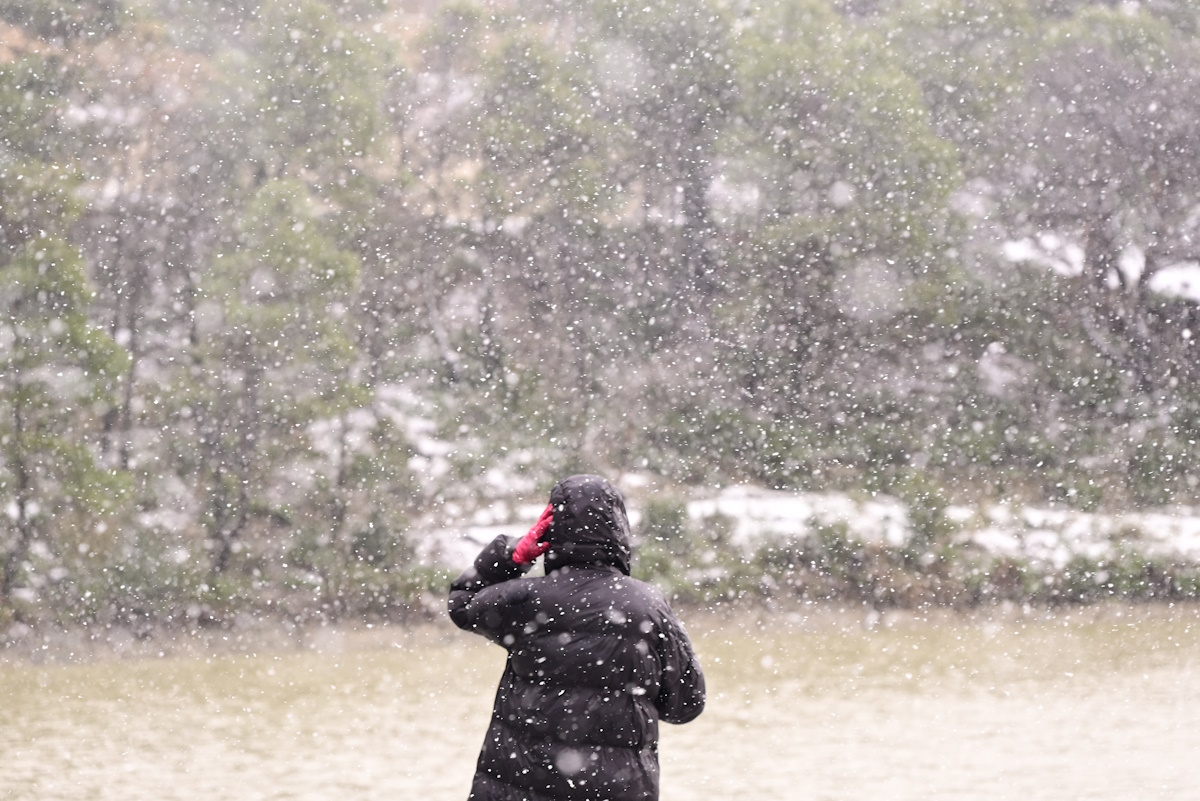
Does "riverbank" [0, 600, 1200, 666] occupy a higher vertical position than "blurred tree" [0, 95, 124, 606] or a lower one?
lower

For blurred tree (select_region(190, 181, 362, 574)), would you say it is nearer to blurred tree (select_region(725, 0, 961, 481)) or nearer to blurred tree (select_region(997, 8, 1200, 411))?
blurred tree (select_region(725, 0, 961, 481))

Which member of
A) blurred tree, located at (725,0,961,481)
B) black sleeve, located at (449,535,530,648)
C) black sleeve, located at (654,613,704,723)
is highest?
blurred tree, located at (725,0,961,481)

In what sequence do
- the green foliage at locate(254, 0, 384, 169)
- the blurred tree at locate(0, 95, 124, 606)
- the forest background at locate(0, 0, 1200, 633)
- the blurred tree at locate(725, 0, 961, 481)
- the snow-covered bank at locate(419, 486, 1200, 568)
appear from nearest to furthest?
the blurred tree at locate(0, 95, 124, 606) → the forest background at locate(0, 0, 1200, 633) → the green foliage at locate(254, 0, 384, 169) → the snow-covered bank at locate(419, 486, 1200, 568) → the blurred tree at locate(725, 0, 961, 481)

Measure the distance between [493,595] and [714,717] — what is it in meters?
5.57

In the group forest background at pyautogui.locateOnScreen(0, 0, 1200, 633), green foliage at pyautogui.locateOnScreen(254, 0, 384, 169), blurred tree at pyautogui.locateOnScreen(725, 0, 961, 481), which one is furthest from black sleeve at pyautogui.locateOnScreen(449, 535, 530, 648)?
blurred tree at pyautogui.locateOnScreen(725, 0, 961, 481)

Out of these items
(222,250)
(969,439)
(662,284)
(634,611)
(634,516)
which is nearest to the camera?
(634,611)

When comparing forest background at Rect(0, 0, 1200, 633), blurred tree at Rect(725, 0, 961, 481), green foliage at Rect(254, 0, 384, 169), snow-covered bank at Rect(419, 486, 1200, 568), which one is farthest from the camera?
blurred tree at Rect(725, 0, 961, 481)

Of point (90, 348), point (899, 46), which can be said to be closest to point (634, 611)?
point (90, 348)

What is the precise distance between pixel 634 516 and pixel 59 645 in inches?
241

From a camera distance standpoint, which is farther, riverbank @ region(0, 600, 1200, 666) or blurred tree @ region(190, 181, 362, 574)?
blurred tree @ region(190, 181, 362, 574)

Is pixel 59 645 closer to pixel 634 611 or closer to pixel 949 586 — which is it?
pixel 949 586

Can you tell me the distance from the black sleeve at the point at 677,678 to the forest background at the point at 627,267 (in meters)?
10.00

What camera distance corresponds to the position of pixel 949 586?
13617 mm

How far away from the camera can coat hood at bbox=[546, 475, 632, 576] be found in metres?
2.60
